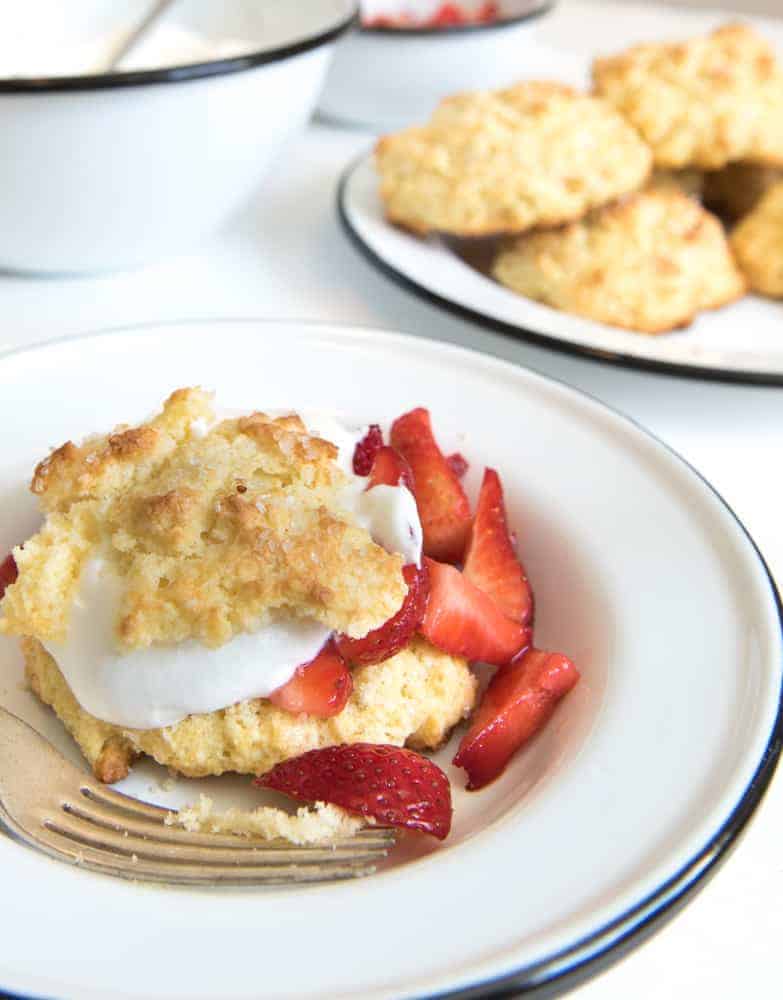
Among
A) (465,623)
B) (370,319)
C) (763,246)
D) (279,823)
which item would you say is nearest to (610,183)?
(763,246)

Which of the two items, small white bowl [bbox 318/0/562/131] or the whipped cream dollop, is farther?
small white bowl [bbox 318/0/562/131]

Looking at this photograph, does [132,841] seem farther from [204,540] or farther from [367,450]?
[367,450]

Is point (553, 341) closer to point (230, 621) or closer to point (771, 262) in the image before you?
point (771, 262)

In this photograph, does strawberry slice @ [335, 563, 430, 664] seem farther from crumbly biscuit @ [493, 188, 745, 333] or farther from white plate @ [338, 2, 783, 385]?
crumbly biscuit @ [493, 188, 745, 333]

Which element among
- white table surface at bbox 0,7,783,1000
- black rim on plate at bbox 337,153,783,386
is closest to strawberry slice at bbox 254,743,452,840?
white table surface at bbox 0,7,783,1000

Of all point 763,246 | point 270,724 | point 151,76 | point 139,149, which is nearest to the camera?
point 270,724

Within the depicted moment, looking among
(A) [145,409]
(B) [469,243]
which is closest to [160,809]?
(A) [145,409]

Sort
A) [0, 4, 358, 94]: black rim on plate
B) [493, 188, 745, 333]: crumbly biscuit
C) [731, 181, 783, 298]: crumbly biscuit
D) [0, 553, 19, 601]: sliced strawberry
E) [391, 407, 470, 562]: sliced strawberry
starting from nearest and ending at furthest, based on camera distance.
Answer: [0, 553, 19, 601]: sliced strawberry, [391, 407, 470, 562]: sliced strawberry, [0, 4, 358, 94]: black rim on plate, [493, 188, 745, 333]: crumbly biscuit, [731, 181, 783, 298]: crumbly biscuit
